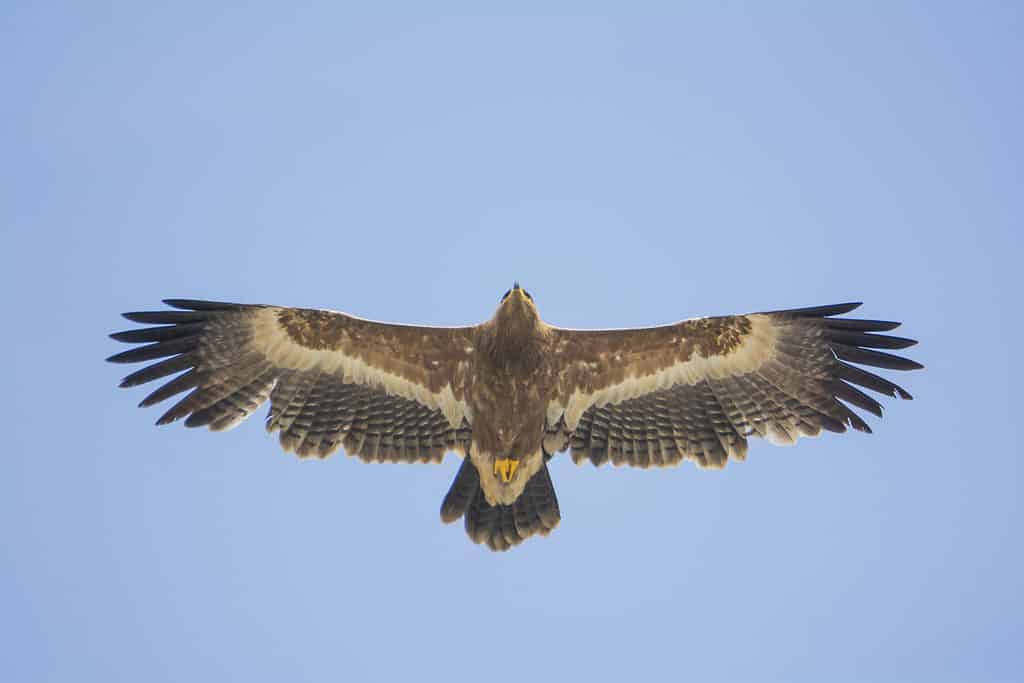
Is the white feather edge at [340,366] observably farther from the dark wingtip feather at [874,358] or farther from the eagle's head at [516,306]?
the dark wingtip feather at [874,358]

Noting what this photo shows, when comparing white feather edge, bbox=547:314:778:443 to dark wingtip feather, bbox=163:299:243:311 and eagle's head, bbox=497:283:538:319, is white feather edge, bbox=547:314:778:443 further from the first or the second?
dark wingtip feather, bbox=163:299:243:311

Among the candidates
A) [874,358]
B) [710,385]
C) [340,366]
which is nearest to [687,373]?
[710,385]

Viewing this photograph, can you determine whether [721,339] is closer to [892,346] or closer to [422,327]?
[892,346]

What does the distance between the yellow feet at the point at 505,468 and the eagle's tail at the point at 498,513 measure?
0.24 meters

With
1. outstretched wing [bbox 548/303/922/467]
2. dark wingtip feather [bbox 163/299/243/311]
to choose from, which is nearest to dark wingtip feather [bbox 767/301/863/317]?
outstretched wing [bbox 548/303/922/467]

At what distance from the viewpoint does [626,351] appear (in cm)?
1103

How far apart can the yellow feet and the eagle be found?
0.02m

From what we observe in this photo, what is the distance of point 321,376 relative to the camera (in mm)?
11062

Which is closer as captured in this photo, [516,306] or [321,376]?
[516,306]

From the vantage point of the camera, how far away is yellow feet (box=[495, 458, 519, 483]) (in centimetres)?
1076

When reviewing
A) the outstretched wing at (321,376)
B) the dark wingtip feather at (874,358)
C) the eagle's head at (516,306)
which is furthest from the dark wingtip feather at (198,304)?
the dark wingtip feather at (874,358)

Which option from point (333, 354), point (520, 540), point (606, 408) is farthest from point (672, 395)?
point (333, 354)

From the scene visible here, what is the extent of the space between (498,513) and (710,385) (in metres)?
2.26

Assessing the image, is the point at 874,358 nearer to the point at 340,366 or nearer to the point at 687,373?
the point at 687,373
